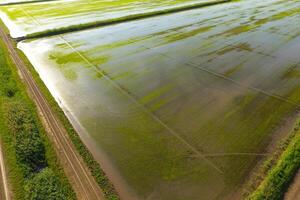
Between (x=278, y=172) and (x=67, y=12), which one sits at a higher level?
(x=67, y=12)

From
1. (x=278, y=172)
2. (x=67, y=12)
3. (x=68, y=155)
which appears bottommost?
(x=68, y=155)

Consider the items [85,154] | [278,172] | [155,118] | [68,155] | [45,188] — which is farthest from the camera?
[155,118]

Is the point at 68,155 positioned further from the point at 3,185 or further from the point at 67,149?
the point at 3,185

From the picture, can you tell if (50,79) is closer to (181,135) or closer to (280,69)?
(181,135)

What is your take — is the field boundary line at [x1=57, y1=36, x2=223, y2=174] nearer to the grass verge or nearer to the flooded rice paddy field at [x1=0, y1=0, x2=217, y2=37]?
the grass verge

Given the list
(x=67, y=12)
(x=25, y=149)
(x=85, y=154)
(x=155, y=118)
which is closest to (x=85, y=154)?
(x=85, y=154)

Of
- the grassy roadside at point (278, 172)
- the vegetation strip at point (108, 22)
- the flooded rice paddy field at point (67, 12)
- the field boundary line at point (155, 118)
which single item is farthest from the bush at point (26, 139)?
the flooded rice paddy field at point (67, 12)
